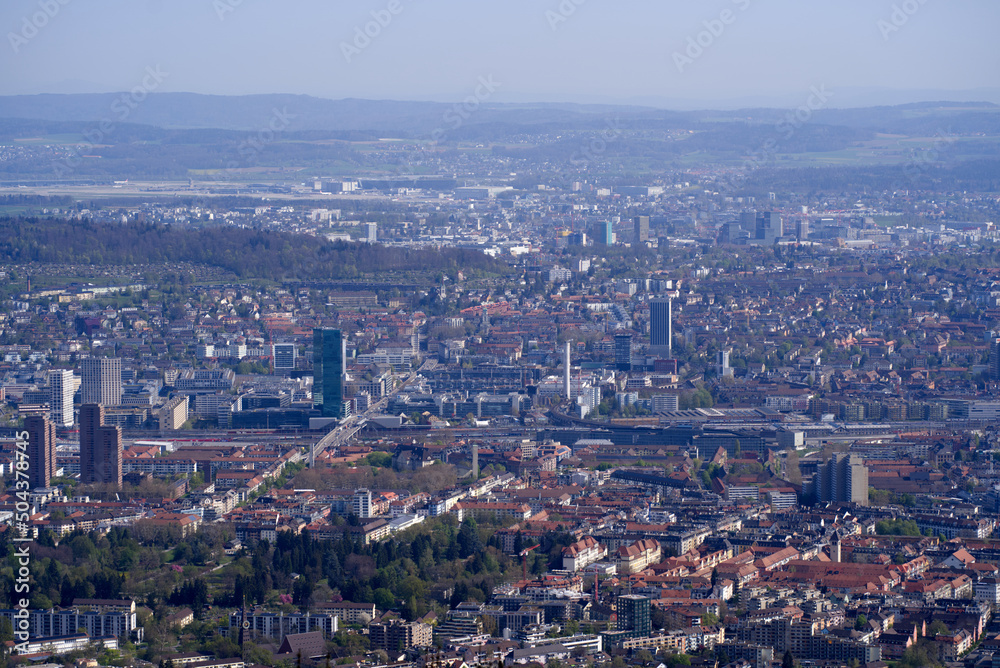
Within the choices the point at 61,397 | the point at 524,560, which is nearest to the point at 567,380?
the point at 61,397

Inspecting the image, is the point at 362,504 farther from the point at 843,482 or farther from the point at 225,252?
the point at 225,252

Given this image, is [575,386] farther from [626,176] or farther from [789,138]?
[789,138]

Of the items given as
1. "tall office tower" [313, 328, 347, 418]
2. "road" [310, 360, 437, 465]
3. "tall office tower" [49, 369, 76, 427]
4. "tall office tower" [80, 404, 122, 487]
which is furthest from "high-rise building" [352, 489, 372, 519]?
"tall office tower" [49, 369, 76, 427]

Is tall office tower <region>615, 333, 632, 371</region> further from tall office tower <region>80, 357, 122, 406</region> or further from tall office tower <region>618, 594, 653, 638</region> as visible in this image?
tall office tower <region>618, 594, 653, 638</region>

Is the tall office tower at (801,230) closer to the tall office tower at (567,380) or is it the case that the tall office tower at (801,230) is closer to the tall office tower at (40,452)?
the tall office tower at (567,380)

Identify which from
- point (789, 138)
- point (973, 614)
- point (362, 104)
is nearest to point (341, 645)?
point (973, 614)

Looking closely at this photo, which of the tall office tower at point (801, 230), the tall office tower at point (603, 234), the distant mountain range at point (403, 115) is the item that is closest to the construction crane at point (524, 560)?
the tall office tower at point (603, 234)
